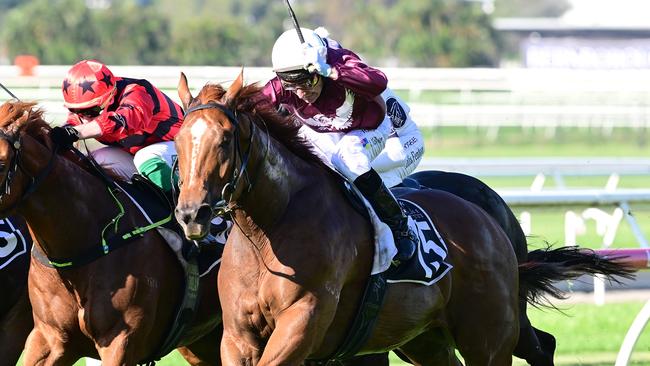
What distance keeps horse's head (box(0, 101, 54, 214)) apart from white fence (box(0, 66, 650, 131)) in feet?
20.3

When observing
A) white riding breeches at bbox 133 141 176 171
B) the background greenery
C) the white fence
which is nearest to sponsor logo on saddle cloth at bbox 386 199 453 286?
white riding breeches at bbox 133 141 176 171

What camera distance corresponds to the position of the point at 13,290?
5.82 meters

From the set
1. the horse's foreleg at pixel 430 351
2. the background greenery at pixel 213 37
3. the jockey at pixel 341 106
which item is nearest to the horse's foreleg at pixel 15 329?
the jockey at pixel 341 106

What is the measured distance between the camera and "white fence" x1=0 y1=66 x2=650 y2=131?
13.2 m

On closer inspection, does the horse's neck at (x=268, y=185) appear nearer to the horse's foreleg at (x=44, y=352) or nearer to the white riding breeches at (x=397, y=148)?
the white riding breeches at (x=397, y=148)

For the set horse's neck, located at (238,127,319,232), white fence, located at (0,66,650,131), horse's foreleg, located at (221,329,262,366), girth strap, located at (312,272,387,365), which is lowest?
white fence, located at (0,66,650,131)

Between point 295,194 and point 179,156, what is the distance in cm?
67

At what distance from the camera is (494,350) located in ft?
19.4

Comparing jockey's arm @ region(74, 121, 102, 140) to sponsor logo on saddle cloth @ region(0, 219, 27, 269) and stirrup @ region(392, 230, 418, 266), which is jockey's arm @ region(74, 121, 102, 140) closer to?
sponsor logo on saddle cloth @ region(0, 219, 27, 269)

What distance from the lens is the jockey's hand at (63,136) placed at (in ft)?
17.8

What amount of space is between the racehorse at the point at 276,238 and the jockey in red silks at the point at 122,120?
2.53ft

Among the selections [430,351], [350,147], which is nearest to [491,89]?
[430,351]

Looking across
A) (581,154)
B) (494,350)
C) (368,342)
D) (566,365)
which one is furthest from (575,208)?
(581,154)

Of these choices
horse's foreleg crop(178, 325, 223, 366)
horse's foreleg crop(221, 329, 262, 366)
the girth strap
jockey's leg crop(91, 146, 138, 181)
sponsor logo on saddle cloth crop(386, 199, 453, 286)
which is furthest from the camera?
horse's foreleg crop(178, 325, 223, 366)
